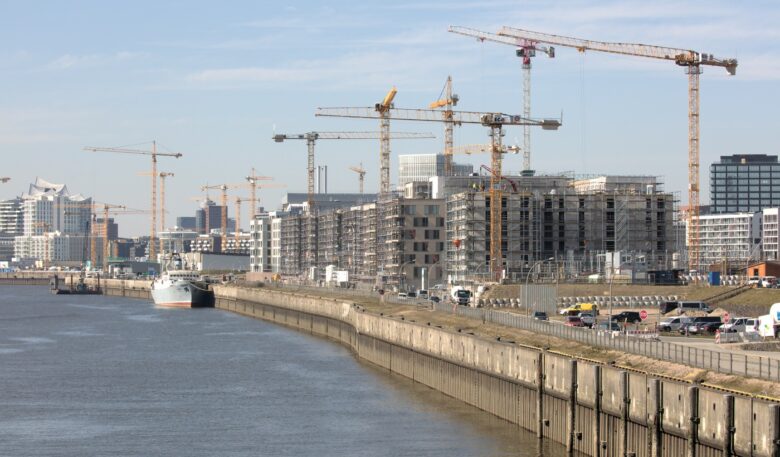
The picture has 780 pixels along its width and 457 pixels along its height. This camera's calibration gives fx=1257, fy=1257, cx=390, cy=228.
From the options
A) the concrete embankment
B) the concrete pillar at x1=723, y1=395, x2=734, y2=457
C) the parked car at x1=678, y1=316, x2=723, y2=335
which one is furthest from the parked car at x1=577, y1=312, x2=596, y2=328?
the concrete pillar at x1=723, y1=395, x2=734, y2=457

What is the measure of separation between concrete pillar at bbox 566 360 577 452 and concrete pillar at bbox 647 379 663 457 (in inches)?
397

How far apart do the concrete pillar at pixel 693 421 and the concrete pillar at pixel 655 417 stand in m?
3.02

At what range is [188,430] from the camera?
80312 mm

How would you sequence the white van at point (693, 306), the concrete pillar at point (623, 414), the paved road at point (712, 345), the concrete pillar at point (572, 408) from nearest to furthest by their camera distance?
1. the concrete pillar at point (623, 414)
2. the concrete pillar at point (572, 408)
3. the paved road at point (712, 345)
4. the white van at point (693, 306)

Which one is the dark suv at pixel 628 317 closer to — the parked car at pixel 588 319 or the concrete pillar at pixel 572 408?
the parked car at pixel 588 319

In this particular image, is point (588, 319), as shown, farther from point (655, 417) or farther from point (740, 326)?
point (655, 417)

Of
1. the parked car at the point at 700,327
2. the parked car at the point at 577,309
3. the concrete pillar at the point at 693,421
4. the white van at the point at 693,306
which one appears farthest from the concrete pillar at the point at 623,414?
the white van at the point at 693,306

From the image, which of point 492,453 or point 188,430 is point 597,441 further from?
point 188,430

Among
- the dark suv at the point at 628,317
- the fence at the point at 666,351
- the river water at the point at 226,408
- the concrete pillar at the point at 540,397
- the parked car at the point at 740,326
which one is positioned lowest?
the river water at the point at 226,408

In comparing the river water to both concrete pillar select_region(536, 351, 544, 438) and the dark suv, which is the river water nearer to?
concrete pillar select_region(536, 351, 544, 438)

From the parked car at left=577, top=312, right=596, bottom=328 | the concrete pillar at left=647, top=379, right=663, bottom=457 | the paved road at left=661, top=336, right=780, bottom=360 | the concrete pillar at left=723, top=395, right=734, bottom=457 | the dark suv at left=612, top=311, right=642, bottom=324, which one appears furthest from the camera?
the dark suv at left=612, top=311, right=642, bottom=324

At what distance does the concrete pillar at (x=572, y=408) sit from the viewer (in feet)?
218

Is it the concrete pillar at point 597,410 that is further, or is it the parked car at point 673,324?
the parked car at point 673,324

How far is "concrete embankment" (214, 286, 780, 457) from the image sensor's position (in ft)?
163
